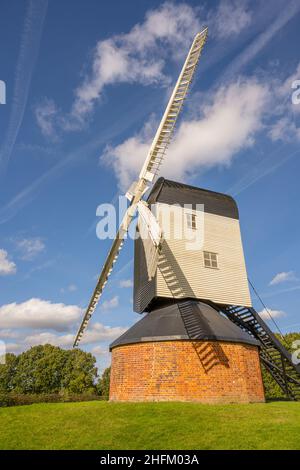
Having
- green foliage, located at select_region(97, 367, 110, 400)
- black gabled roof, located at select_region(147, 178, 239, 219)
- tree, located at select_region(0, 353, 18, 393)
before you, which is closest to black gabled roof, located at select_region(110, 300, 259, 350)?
black gabled roof, located at select_region(147, 178, 239, 219)

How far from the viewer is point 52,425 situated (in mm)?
11031

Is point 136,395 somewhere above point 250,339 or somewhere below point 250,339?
below

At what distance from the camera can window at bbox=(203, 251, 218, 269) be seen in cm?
2000

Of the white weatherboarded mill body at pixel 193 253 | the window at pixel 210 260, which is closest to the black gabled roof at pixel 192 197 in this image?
the white weatherboarded mill body at pixel 193 253

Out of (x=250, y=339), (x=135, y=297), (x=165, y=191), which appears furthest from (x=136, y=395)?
(x=165, y=191)

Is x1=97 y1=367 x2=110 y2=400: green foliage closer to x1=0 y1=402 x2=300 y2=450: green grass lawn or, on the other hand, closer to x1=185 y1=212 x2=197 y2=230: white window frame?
x1=185 y1=212 x2=197 y2=230: white window frame

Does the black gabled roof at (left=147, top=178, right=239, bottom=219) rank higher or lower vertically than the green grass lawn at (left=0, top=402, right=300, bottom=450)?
higher

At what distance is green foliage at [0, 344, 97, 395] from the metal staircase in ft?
141

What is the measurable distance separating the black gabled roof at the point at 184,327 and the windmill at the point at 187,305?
48 millimetres

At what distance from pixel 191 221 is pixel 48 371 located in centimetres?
4880

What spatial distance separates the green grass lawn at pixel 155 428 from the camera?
348 inches
